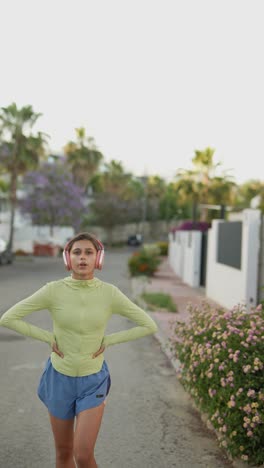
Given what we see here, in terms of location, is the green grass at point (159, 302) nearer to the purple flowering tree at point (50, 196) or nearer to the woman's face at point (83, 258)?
the woman's face at point (83, 258)

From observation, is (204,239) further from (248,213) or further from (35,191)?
(35,191)

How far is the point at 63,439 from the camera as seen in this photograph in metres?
4.39

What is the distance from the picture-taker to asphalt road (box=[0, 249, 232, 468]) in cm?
609

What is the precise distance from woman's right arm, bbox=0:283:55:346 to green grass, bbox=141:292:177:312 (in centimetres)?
1408

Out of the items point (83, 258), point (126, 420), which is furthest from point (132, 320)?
point (126, 420)

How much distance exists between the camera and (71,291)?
432cm

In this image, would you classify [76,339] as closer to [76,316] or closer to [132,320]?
[76,316]

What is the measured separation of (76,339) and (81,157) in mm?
68206

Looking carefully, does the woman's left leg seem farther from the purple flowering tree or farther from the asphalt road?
the purple flowering tree

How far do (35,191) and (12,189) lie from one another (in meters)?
20.8

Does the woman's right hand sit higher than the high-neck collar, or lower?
lower

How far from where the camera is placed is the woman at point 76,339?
4266mm

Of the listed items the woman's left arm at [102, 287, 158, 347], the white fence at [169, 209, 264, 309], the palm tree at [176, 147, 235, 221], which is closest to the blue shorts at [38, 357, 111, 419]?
the woman's left arm at [102, 287, 158, 347]


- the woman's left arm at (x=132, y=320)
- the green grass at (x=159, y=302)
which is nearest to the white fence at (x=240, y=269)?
the green grass at (x=159, y=302)
